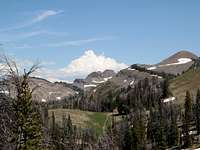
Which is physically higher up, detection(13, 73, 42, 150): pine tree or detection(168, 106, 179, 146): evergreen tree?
detection(13, 73, 42, 150): pine tree

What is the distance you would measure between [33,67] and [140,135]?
140 metres

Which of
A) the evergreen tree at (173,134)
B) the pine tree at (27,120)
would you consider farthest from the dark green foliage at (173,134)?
the pine tree at (27,120)

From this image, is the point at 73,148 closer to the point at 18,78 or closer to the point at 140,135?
the point at 18,78

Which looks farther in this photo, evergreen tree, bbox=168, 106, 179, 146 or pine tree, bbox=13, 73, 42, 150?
evergreen tree, bbox=168, 106, 179, 146

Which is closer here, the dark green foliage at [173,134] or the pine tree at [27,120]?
the pine tree at [27,120]

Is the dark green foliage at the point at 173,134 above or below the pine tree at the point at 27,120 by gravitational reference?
below

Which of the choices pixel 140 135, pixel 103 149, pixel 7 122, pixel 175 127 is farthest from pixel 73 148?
pixel 175 127

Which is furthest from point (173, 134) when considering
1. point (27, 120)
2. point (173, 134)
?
point (27, 120)

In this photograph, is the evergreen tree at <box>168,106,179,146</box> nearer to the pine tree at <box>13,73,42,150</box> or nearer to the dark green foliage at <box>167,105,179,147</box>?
the dark green foliage at <box>167,105,179,147</box>

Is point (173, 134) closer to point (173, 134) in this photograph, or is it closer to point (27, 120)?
point (173, 134)

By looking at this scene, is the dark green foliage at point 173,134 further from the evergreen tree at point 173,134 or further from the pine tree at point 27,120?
the pine tree at point 27,120

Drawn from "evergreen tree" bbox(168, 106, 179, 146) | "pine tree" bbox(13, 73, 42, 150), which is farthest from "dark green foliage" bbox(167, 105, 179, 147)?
"pine tree" bbox(13, 73, 42, 150)

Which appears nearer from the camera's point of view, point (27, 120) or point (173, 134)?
point (27, 120)

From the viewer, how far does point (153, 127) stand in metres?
198
